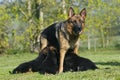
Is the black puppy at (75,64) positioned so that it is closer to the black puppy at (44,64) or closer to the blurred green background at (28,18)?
the black puppy at (44,64)

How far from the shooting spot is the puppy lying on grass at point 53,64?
10556mm

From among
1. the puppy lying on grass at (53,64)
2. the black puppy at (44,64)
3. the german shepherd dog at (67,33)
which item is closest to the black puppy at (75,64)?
the puppy lying on grass at (53,64)

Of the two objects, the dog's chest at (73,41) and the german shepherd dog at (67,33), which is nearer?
the german shepherd dog at (67,33)

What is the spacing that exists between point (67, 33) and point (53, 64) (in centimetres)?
104

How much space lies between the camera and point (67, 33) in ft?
35.2

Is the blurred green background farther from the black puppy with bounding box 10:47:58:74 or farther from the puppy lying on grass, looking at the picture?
the puppy lying on grass

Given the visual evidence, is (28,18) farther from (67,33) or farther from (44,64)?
(44,64)

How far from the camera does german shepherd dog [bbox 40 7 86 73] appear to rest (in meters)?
10.4

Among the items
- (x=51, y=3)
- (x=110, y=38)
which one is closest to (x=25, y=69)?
(x=51, y=3)

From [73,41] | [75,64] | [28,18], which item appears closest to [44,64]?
[75,64]

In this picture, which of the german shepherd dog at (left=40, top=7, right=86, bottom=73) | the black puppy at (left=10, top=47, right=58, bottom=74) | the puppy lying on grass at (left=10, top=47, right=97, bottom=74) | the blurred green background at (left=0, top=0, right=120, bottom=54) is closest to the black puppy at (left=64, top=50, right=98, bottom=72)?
the puppy lying on grass at (left=10, top=47, right=97, bottom=74)

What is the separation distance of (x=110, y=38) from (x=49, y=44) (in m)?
42.6

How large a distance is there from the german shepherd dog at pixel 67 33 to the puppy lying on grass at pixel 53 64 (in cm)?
20

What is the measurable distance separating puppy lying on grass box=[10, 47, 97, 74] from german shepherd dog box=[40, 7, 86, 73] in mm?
196
